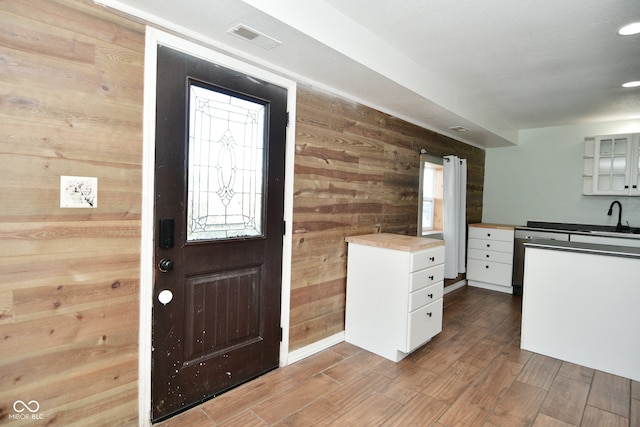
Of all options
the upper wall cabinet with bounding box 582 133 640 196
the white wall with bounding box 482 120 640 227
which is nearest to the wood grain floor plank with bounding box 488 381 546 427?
the upper wall cabinet with bounding box 582 133 640 196

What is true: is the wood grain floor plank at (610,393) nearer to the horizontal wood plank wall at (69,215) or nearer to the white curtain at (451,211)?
the white curtain at (451,211)

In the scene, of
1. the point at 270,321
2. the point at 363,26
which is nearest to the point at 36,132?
the point at 270,321

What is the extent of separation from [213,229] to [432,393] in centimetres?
185

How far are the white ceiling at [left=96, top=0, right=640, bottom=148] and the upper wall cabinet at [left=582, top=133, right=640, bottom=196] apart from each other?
888mm

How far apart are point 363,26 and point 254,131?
1.04 m

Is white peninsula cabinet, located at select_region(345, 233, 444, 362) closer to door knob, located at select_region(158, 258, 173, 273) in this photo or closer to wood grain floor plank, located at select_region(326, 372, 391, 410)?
wood grain floor plank, located at select_region(326, 372, 391, 410)

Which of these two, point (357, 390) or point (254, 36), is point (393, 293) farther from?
point (254, 36)

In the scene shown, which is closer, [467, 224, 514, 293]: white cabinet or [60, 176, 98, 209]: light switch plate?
[60, 176, 98, 209]: light switch plate

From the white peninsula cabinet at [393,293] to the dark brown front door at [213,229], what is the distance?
32.2 inches

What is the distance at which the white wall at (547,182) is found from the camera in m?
4.58

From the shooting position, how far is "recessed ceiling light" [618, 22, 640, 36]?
81.2 inches

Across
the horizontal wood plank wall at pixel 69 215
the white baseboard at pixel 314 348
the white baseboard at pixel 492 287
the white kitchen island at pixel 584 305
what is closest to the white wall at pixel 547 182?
the white baseboard at pixel 492 287

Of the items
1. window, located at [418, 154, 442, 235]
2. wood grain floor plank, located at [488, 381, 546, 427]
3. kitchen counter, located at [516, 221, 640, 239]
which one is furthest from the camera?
window, located at [418, 154, 442, 235]

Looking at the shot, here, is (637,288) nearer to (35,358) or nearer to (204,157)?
(204,157)
